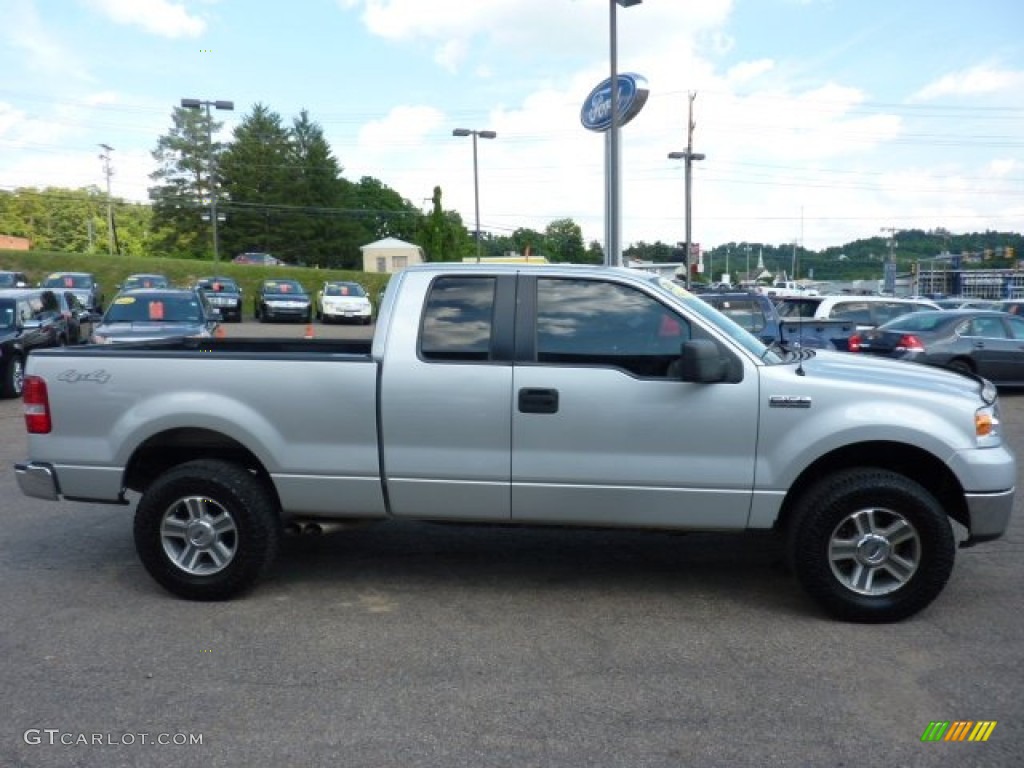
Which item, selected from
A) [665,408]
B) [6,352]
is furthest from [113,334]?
[665,408]

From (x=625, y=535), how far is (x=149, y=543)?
3173 mm

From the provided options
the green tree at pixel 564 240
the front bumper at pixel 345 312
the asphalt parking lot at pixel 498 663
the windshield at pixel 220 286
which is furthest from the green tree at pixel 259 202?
the asphalt parking lot at pixel 498 663

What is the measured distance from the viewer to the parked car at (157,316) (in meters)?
12.7

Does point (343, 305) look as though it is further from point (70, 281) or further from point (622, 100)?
point (622, 100)

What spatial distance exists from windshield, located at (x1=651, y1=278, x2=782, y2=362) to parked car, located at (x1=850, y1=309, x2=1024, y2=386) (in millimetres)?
9948

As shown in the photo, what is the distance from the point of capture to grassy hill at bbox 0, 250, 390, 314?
4506cm

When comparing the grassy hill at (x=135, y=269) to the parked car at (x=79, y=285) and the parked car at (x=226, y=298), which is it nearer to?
the parked car at (x=226, y=298)

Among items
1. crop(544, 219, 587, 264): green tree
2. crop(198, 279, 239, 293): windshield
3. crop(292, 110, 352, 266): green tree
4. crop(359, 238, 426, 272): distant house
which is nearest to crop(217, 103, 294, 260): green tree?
crop(292, 110, 352, 266): green tree

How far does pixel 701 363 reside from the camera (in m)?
4.42

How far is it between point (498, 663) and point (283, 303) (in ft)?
90.3

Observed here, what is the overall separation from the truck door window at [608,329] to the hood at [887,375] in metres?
0.71

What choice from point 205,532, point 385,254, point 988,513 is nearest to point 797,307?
point 988,513

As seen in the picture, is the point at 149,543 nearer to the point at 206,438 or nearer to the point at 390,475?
the point at 206,438

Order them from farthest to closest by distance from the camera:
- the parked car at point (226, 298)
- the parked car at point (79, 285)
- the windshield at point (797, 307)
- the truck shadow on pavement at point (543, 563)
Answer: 1. the parked car at point (226, 298)
2. the parked car at point (79, 285)
3. the windshield at point (797, 307)
4. the truck shadow on pavement at point (543, 563)
